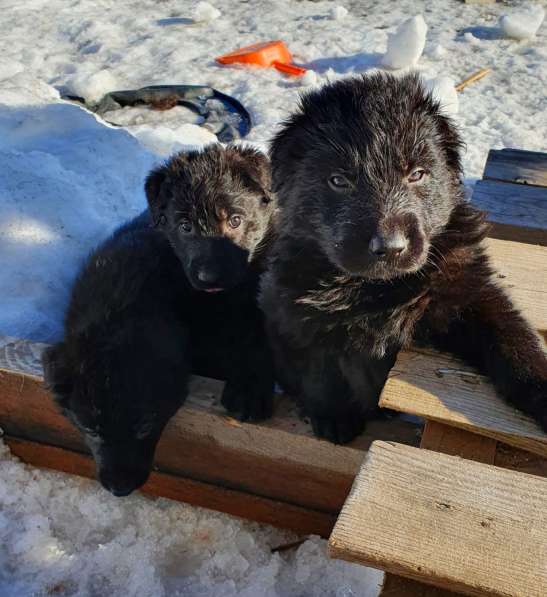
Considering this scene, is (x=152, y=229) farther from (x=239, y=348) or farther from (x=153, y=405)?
(x=153, y=405)

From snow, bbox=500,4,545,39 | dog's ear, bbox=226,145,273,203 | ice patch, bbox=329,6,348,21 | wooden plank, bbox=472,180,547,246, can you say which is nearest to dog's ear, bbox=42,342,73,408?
dog's ear, bbox=226,145,273,203

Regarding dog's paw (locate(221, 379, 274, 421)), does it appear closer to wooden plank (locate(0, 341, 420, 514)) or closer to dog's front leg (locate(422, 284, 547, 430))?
wooden plank (locate(0, 341, 420, 514))

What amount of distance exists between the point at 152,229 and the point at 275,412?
1396 millimetres

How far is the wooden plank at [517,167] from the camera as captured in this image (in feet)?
12.8

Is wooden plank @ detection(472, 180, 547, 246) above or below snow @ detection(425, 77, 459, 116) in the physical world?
above

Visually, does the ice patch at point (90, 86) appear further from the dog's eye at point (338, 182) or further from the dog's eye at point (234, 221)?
the dog's eye at point (338, 182)

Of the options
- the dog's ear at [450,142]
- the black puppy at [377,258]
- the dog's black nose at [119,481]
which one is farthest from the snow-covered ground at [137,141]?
the dog's ear at [450,142]

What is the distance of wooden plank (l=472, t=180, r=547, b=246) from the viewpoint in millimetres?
3434

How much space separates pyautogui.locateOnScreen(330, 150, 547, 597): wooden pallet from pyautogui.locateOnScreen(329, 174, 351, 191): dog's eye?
0.60 meters

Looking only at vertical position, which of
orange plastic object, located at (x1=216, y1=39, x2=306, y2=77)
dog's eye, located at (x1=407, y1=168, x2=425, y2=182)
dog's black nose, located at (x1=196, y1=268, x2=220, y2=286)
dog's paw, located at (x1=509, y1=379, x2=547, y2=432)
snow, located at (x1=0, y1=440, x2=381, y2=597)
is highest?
dog's eye, located at (x1=407, y1=168, x2=425, y2=182)

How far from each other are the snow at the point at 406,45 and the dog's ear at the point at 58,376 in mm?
5328

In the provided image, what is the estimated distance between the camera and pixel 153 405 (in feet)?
9.00

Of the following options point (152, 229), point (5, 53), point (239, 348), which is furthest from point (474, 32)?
point (239, 348)

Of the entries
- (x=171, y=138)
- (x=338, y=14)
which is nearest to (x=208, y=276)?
(x=171, y=138)
